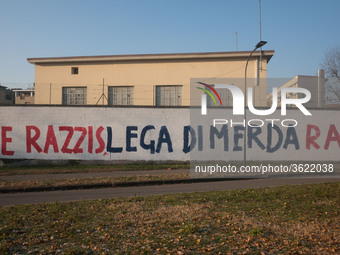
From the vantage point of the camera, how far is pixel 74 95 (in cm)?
2720

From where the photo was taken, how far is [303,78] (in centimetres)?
2755

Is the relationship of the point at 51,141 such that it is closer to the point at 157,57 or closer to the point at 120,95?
the point at 120,95

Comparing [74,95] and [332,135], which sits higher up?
[74,95]

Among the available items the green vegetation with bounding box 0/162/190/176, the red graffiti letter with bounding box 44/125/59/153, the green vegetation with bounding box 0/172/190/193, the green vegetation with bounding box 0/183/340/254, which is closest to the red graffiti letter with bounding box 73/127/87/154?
the green vegetation with bounding box 0/162/190/176

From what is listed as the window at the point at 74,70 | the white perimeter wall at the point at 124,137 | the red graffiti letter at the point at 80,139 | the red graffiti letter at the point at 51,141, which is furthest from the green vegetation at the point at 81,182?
the window at the point at 74,70

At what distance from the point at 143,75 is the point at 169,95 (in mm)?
2919

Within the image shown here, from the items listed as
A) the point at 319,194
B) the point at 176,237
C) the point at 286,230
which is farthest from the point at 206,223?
the point at 319,194

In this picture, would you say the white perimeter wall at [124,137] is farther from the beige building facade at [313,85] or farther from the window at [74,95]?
the window at [74,95]

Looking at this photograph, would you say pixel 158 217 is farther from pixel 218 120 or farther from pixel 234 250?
pixel 218 120

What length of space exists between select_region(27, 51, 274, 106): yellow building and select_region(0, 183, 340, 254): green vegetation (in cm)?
1728

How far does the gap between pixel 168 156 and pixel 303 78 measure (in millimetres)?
15266

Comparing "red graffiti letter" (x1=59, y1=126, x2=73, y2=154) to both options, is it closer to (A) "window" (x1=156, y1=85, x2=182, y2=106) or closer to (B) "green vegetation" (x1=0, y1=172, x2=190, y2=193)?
(B) "green vegetation" (x1=0, y1=172, x2=190, y2=193)

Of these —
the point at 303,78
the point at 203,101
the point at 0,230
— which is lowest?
the point at 0,230

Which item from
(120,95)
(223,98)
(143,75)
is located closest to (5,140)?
(120,95)
